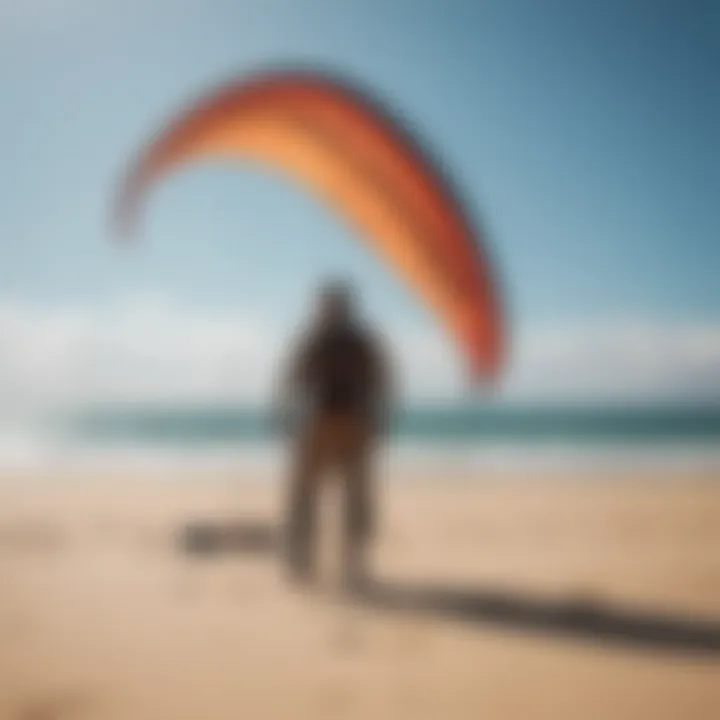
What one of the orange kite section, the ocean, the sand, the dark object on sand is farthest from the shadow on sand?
the ocean

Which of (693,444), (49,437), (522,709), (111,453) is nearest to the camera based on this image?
(522,709)

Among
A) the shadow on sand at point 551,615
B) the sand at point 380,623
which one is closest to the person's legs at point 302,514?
the sand at point 380,623

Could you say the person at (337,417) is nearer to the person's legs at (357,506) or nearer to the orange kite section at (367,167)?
the person's legs at (357,506)

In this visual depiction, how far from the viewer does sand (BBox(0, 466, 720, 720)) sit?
8.21 feet

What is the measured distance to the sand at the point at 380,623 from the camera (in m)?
2.50

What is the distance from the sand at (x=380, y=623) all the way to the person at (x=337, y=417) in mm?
222

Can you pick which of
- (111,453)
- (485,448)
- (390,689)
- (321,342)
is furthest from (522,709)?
(485,448)

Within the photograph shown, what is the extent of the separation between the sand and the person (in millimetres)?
222

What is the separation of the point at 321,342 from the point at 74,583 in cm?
137

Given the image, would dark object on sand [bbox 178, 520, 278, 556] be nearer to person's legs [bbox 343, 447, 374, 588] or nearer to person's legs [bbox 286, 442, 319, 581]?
person's legs [bbox 286, 442, 319, 581]

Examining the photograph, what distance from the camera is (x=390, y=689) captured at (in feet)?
8.44

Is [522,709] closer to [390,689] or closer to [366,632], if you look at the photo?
[390,689]

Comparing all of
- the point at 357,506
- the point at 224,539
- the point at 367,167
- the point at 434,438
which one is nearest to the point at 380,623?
the point at 357,506

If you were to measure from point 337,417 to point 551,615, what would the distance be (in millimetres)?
1060
